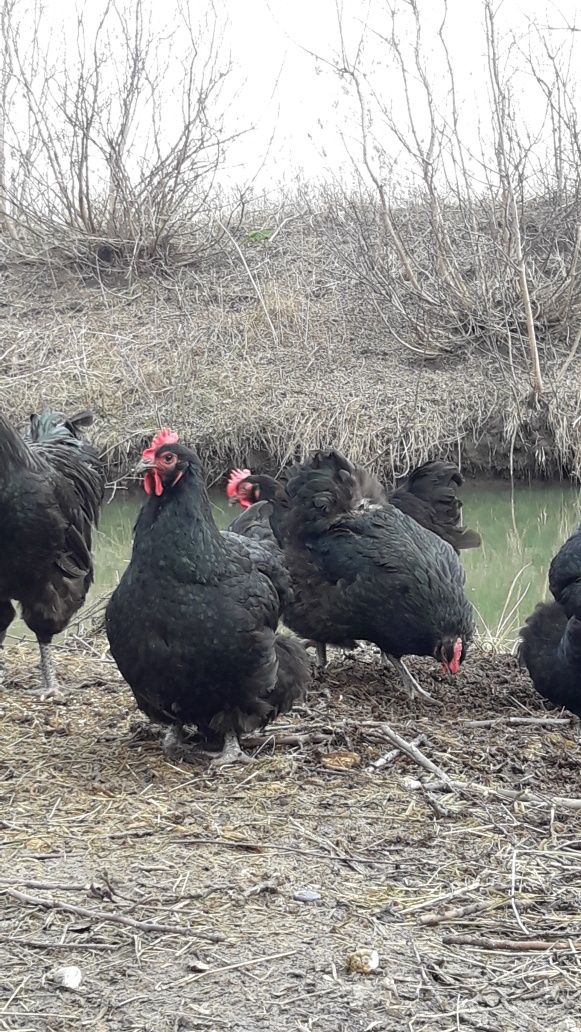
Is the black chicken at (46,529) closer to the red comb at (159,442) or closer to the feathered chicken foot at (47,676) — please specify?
the feathered chicken foot at (47,676)

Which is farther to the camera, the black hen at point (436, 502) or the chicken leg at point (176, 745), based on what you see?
the black hen at point (436, 502)

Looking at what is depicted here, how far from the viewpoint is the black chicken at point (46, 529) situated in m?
5.74

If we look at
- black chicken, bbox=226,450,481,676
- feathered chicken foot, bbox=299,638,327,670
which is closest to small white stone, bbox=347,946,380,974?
black chicken, bbox=226,450,481,676

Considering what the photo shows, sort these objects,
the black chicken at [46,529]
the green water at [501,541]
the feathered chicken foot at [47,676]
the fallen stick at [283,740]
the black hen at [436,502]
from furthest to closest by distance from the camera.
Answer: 1. the green water at [501,541]
2. the black hen at [436,502]
3. the feathered chicken foot at [47,676]
4. the black chicken at [46,529]
5. the fallen stick at [283,740]

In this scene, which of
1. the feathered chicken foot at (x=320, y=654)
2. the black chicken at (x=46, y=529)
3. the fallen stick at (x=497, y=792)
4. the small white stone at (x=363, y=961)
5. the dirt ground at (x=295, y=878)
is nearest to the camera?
the dirt ground at (x=295, y=878)

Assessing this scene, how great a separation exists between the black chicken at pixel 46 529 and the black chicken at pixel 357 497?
0.97m

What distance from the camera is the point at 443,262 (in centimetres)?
1673

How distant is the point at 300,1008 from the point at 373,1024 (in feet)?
0.67

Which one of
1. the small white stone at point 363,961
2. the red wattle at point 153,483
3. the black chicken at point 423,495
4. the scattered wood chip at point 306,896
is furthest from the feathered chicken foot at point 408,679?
the small white stone at point 363,961

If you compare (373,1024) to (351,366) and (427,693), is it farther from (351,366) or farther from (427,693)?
(351,366)

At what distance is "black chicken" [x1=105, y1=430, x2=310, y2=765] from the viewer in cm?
463

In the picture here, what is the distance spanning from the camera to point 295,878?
3.60 m

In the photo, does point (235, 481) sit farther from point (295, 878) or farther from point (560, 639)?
point (295, 878)

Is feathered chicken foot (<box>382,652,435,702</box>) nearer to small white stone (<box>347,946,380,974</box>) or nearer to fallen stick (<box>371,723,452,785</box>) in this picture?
fallen stick (<box>371,723,452,785</box>)
